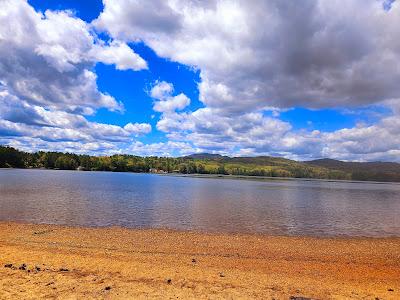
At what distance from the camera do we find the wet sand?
1279 centimetres

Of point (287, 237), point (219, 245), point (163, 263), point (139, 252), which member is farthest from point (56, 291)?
point (287, 237)

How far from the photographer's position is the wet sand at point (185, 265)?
12.8 meters

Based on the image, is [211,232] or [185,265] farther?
[211,232]

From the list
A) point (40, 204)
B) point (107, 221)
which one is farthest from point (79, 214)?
point (40, 204)

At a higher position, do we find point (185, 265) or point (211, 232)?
point (185, 265)

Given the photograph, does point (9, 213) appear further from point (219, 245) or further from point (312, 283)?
point (312, 283)

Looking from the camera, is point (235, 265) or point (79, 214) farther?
point (79, 214)

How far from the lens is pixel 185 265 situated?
17.4m

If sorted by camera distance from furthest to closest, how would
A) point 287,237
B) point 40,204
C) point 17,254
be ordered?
point 40,204
point 287,237
point 17,254

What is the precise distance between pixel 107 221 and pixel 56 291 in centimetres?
2230

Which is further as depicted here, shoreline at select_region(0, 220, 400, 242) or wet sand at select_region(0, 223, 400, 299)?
shoreline at select_region(0, 220, 400, 242)

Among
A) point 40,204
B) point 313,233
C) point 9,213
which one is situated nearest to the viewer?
point 313,233

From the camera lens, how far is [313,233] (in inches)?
1271

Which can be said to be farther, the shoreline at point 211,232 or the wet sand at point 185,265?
the shoreline at point 211,232
